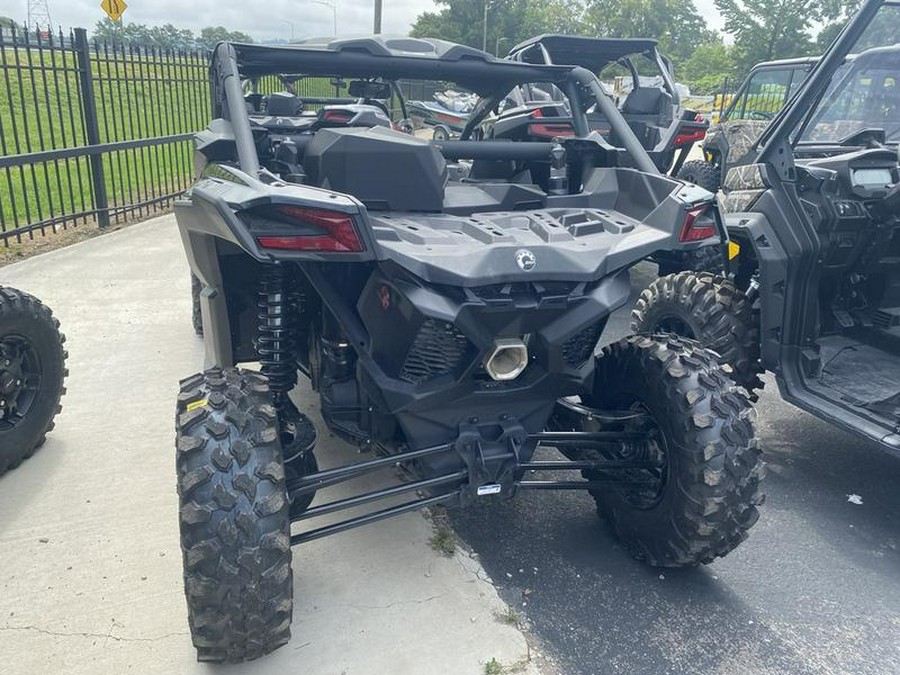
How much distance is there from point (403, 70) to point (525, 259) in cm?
144

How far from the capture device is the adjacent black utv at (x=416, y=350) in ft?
7.40

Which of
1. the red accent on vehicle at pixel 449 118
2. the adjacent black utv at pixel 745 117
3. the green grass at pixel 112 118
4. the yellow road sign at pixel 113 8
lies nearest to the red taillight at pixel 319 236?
the green grass at pixel 112 118

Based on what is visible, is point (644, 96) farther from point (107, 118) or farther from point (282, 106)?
point (107, 118)

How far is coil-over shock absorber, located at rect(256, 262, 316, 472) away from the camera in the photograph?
8.80 ft

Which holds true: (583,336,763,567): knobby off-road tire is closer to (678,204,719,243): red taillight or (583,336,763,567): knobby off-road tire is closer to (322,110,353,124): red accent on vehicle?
(678,204,719,243): red taillight

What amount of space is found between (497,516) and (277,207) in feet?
5.98

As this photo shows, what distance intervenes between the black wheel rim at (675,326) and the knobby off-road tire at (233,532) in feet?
9.00

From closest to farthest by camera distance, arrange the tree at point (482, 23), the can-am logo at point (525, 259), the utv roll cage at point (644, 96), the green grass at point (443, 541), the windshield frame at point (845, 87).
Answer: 1. the can-am logo at point (525, 259)
2. the green grass at point (443, 541)
3. the windshield frame at point (845, 87)
4. the utv roll cage at point (644, 96)
5. the tree at point (482, 23)

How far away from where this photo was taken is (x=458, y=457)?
106 inches

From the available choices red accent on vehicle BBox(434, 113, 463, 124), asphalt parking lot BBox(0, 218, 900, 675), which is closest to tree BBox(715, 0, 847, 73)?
red accent on vehicle BBox(434, 113, 463, 124)

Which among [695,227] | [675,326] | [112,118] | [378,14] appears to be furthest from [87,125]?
[378,14]

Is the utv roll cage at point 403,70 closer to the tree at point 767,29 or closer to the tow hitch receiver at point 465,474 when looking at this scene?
the tow hitch receiver at point 465,474

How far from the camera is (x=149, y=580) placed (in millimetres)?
2805

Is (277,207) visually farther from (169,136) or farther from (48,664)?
(169,136)
